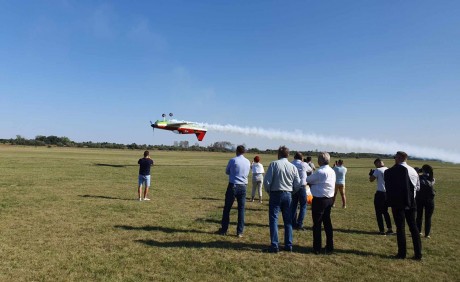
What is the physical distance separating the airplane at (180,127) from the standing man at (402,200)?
40411mm

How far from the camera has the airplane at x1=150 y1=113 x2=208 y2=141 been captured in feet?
153

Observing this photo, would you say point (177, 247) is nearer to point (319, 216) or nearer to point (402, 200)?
point (319, 216)

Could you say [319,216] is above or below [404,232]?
above

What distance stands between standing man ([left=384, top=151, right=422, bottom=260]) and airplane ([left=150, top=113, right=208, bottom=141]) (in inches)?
1591

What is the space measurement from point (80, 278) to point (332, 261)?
197 inches

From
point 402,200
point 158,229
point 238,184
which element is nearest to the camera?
point 402,200

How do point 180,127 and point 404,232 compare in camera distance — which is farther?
point 180,127

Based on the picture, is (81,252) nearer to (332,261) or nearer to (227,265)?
(227,265)

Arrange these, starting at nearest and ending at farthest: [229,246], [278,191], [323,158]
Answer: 1. [278,191]
2. [323,158]
3. [229,246]

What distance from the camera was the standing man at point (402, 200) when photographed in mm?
7898

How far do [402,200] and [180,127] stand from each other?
40873mm

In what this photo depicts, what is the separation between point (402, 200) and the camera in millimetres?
7895

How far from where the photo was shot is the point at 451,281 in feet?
22.0

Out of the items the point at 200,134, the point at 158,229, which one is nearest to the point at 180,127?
the point at 200,134
